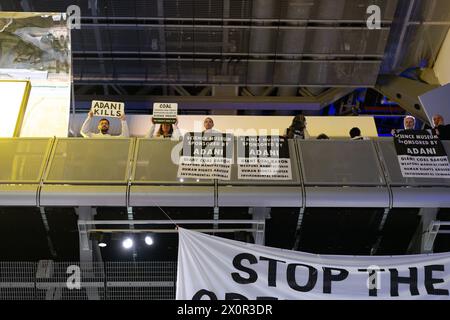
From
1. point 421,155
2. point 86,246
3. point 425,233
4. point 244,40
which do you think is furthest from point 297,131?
point 244,40

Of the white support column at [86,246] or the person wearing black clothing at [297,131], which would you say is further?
the person wearing black clothing at [297,131]

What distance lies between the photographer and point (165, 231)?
11.8m

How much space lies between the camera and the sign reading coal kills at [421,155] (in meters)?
11.8

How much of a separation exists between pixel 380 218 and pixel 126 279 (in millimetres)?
4437

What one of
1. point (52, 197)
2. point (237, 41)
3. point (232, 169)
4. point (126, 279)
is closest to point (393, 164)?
point (232, 169)

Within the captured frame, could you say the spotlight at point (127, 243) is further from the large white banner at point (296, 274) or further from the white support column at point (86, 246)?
the large white banner at point (296, 274)

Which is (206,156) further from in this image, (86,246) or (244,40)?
(244,40)

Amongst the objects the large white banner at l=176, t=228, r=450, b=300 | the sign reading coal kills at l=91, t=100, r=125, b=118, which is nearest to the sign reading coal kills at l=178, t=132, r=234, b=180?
the large white banner at l=176, t=228, r=450, b=300

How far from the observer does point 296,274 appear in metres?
10.4

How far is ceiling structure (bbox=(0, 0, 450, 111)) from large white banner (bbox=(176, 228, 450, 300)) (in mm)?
8602

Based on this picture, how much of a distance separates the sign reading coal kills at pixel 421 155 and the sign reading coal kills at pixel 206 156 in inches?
117

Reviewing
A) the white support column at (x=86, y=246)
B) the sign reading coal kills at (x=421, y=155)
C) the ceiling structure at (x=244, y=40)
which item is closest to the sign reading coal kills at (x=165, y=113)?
the white support column at (x=86, y=246)

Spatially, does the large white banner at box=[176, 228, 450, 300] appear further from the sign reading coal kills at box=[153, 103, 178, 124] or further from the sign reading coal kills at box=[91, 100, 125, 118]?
the sign reading coal kills at box=[91, 100, 125, 118]

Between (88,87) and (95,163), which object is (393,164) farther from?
(88,87)
